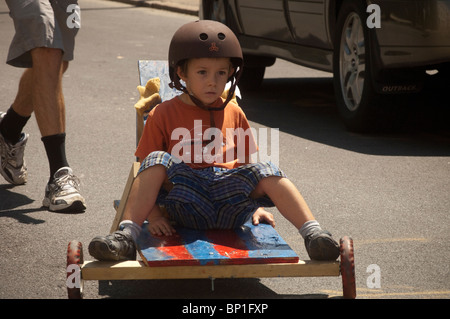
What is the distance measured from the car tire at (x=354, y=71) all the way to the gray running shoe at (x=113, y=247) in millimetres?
3992

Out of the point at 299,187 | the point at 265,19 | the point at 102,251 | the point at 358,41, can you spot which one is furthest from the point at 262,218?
the point at 265,19

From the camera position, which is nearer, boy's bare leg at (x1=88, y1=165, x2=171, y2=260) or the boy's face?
boy's bare leg at (x1=88, y1=165, x2=171, y2=260)

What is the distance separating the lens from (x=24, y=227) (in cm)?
533

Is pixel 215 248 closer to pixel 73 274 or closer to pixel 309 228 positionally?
pixel 309 228

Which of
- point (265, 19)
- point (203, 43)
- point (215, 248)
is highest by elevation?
point (265, 19)

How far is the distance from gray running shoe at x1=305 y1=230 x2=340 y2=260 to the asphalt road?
301 millimetres

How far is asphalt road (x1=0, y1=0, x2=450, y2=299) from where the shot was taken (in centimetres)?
440

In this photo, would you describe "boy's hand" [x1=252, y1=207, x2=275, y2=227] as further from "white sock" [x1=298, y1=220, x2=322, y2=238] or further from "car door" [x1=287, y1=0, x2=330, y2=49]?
"car door" [x1=287, y1=0, x2=330, y2=49]

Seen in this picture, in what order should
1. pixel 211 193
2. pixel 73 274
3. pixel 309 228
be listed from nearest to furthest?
1. pixel 73 274
2. pixel 309 228
3. pixel 211 193

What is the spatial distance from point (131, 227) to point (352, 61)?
4251mm

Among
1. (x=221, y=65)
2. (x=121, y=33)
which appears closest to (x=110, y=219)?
(x=221, y=65)

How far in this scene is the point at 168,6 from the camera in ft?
64.3

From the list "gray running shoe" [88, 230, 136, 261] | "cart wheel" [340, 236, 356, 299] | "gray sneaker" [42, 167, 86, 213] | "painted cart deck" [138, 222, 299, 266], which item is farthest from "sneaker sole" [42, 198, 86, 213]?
"cart wheel" [340, 236, 356, 299]

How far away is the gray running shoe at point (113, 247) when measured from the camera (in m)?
3.95
